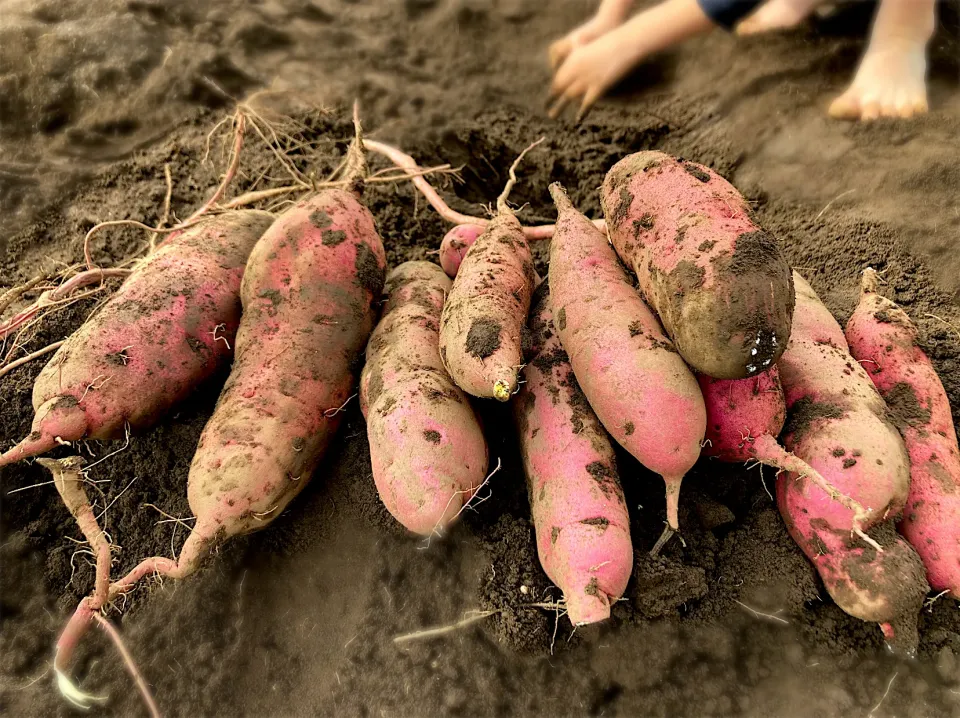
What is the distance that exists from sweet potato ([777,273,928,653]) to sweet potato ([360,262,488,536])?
0.77 metres

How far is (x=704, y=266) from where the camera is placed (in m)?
1.21

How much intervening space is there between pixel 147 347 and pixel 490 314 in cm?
98

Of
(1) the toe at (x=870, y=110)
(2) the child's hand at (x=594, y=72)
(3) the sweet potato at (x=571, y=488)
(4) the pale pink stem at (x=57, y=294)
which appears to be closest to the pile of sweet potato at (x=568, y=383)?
(3) the sweet potato at (x=571, y=488)

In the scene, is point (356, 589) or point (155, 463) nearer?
point (356, 589)

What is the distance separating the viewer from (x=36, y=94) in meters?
2.75

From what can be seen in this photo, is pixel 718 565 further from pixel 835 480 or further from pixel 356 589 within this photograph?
pixel 356 589

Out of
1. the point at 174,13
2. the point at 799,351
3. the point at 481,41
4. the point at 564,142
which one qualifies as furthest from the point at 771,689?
the point at 174,13

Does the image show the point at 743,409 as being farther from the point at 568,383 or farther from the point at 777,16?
the point at 777,16

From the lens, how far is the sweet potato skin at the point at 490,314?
51.5 inches

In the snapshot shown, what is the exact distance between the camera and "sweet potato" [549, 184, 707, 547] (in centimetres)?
124

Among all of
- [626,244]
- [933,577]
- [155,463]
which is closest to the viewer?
[933,577]

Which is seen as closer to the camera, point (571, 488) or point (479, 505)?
point (571, 488)

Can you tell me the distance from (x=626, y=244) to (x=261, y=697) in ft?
4.82

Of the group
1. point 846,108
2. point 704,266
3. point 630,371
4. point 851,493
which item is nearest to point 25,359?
point 630,371
